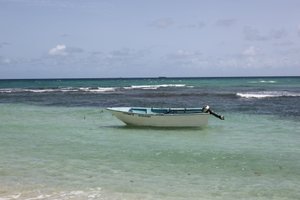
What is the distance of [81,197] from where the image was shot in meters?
9.36

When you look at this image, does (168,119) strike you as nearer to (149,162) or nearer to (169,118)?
(169,118)

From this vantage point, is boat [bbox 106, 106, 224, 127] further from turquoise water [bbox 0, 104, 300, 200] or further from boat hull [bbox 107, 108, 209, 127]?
turquoise water [bbox 0, 104, 300, 200]

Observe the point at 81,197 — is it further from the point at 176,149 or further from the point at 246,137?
the point at 246,137

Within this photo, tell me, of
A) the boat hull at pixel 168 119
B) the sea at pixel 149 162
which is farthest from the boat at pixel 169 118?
the sea at pixel 149 162

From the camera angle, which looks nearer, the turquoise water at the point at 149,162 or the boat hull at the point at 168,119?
the turquoise water at the point at 149,162

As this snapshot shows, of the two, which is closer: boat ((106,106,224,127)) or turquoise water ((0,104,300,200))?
turquoise water ((0,104,300,200))

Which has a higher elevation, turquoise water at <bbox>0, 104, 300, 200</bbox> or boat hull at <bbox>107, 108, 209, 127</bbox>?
boat hull at <bbox>107, 108, 209, 127</bbox>

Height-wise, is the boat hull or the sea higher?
the boat hull

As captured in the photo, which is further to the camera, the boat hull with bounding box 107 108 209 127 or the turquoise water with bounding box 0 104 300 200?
the boat hull with bounding box 107 108 209 127

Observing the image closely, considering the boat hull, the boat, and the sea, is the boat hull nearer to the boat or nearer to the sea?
the boat

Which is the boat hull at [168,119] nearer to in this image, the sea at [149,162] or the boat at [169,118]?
the boat at [169,118]

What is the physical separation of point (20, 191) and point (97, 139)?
8.22 m

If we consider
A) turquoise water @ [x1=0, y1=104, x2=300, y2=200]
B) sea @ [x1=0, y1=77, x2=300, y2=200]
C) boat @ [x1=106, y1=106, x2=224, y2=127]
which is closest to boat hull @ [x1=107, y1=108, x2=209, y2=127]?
boat @ [x1=106, y1=106, x2=224, y2=127]

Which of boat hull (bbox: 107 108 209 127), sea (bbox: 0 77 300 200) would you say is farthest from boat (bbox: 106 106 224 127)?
sea (bbox: 0 77 300 200)
